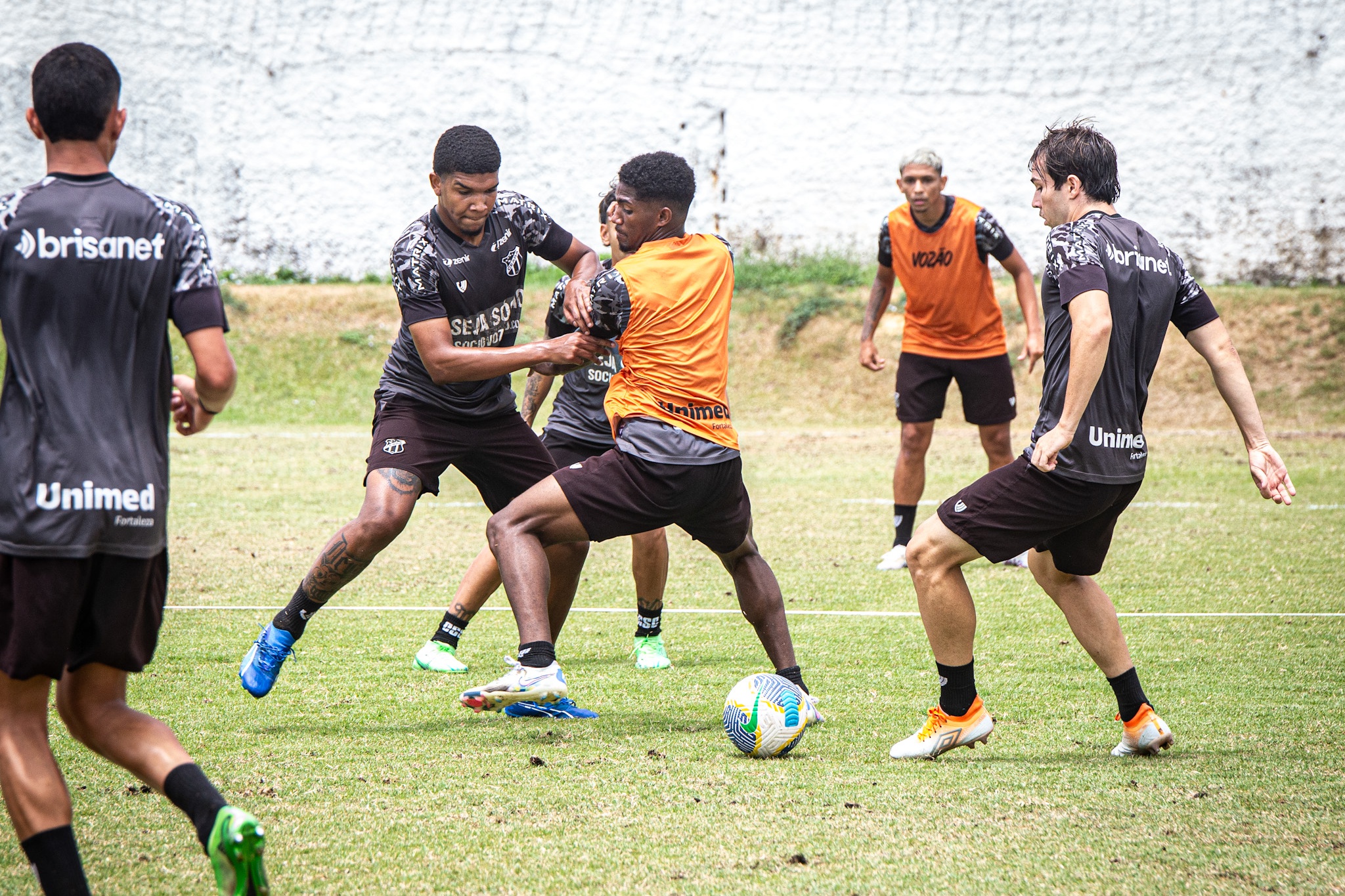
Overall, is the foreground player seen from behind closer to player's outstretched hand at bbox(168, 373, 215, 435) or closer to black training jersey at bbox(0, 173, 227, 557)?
player's outstretched hand at bbox(168, 373, 215, 435)

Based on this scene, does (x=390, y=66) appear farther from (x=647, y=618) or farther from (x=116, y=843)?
(x=116, y=843)

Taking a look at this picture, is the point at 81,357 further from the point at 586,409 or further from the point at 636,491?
the point at 586,409

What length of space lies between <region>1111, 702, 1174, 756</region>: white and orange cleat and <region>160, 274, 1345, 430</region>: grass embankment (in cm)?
1188

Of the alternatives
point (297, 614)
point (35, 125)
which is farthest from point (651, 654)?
point (35, 125)

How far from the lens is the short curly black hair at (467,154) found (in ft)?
16.2

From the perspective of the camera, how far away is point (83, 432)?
2902 millimetres

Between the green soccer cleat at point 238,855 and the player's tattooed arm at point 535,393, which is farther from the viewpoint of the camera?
the player's tattooed arm at point 535,393

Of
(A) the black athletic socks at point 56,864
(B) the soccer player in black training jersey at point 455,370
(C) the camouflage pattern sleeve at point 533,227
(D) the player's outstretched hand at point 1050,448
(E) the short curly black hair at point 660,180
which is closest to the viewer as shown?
(A) the black athletic socks at point 56,864

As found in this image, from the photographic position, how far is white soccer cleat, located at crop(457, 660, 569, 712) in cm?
421

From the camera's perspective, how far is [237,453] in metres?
13.4

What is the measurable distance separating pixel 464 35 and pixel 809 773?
1660 centimetres

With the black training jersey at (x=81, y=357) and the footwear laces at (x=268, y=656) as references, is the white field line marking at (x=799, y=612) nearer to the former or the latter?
the footwear laces at (x=268, y=656)

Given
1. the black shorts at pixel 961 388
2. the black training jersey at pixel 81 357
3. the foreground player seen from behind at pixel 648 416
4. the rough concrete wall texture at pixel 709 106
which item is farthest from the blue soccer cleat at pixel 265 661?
the rough concrete wall texture at pixel 709 106

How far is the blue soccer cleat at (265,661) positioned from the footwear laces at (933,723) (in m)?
2.32
